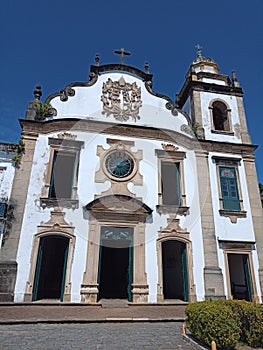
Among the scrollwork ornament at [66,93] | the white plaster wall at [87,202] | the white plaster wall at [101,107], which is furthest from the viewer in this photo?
the scrollwork ornament at [66,93]

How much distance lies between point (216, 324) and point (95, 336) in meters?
2.96

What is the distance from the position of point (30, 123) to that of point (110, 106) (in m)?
3.92

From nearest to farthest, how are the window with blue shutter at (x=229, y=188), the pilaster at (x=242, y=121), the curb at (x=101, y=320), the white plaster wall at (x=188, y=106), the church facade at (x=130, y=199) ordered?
the curb at (x=101, y=320) → the church facade at (x=130, y=199) → the window with blue shutter at (x=229, y=188) → the pilaster at (x=242, y=121) → the white plaster wall at (x=188, y=106)

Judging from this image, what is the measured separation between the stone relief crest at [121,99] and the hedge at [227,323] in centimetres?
947

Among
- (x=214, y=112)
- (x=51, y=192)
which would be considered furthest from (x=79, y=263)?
(x=214, y=112)

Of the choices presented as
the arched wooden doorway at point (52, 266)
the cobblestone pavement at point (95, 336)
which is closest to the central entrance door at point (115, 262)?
the arched wooden doorway at point (52, 266)

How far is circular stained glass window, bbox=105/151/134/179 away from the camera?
11906 millimetres

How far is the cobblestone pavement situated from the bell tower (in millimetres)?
9607

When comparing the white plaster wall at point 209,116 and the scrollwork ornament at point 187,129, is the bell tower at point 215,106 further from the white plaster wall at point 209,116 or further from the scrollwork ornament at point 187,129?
the scrollwork ornament at point 187,129

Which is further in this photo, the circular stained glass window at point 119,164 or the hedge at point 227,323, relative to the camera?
the circular stained glass window at point 119,164

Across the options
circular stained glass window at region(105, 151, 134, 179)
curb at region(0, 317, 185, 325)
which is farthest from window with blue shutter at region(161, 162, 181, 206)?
curb at region(0, 317, 185, 325)

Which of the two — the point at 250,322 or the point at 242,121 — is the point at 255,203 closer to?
the point at 242,121

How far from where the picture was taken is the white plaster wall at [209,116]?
14031mm

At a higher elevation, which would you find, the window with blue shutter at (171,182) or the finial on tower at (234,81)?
the finial on tower at (234,81)
